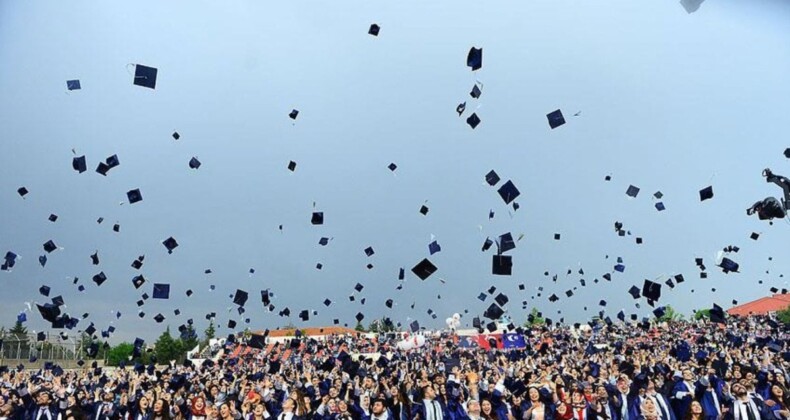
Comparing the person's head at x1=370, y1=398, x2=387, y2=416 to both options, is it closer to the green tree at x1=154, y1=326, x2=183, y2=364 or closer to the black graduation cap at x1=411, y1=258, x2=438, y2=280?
the black graduation cap at x1=411, y1=258, x2=438, y2=280

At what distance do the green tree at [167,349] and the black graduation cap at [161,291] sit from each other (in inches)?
1750

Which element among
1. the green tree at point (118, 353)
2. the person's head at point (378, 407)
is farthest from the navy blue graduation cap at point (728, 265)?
the green tree at point (118, 353)

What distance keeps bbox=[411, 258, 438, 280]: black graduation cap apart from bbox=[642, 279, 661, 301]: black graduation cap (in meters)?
5.48

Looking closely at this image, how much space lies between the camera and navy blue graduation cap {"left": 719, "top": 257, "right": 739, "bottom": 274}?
1570 centimetres

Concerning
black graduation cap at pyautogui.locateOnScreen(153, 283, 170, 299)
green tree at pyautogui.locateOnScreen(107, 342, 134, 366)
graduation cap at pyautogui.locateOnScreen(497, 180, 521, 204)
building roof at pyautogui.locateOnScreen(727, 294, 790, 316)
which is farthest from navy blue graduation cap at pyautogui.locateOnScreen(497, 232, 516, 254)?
building roof at pyautogui.locateOnScreen(727, 294, 790, 316)

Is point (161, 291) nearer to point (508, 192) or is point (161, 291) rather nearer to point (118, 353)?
point (508, 192)

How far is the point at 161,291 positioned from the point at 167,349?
46624mm

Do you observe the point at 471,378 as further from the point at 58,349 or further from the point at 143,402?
the point at 58,349

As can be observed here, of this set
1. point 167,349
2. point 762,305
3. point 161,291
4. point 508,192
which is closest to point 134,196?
point 161,291

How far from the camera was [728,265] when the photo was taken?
52.4ft

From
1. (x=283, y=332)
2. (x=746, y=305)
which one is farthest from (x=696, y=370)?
(x=746, y=305)

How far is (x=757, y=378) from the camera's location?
8.91m

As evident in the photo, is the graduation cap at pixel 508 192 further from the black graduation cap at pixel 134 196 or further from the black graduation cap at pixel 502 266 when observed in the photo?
the black graduation cap at pixel 134 196

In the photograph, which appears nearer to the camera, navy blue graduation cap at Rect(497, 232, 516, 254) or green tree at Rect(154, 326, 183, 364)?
navy blue graduation cap at Rect(497, 232, 516, 254)
